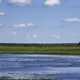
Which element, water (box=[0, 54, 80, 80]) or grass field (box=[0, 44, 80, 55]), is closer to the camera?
water (box=[0, 54, 80, 80])

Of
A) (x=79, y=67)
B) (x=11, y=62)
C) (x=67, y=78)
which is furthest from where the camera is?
(x=11, y=62)

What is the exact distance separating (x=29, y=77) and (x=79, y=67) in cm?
260

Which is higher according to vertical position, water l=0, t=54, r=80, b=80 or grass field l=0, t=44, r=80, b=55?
water l=0, t=54, r=80, b=80

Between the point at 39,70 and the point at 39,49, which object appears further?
the point at 39,49

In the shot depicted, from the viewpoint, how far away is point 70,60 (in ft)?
34.6

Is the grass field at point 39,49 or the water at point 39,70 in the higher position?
the water at point 39,70

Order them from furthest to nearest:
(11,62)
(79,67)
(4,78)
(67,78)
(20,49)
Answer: (20,49), (11,62), (79,67), (67,78), (4,78)

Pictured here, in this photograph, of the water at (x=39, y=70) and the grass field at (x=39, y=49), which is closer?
the water at (x=39, y=70)

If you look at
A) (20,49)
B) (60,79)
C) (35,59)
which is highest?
(60,79)

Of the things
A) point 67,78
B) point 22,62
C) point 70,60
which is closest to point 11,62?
point 22,62

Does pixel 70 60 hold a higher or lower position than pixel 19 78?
lower

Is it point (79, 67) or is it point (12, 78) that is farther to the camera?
point (79, 67)

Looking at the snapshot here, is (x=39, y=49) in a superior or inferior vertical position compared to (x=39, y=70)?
inferior

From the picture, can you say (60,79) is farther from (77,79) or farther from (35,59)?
(35,59)
